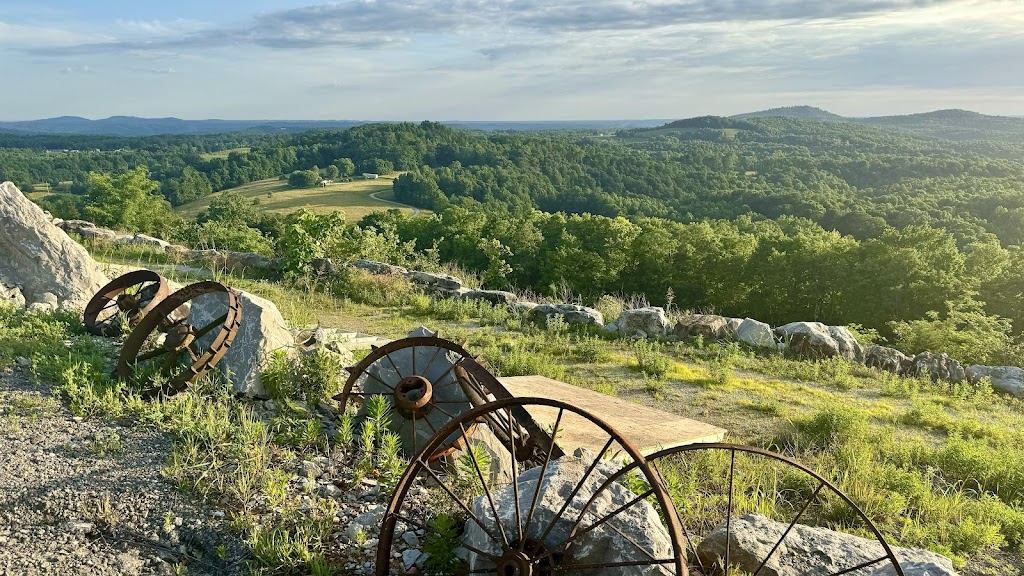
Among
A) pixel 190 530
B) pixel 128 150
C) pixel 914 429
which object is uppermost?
pixel 128 150

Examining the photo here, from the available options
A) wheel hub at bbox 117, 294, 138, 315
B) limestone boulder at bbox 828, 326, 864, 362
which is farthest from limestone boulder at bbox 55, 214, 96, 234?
limestone boulder at bbox 828, 326, 864, 362

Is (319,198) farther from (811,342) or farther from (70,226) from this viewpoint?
(811,342)

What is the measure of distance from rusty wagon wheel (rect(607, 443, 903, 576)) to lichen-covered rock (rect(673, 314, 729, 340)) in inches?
201

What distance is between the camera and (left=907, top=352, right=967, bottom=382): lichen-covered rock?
9.69m

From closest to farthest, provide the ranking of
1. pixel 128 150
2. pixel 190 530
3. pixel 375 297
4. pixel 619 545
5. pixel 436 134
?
pixel 619 545, pixel 190 530, pixel 375 297, pixel 128 150, pixel 436 134

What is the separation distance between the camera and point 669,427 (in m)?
5.88

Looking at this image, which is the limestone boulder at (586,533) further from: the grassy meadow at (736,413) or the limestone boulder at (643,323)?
the limestone boulder at (643,323)

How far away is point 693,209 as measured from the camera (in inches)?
2827

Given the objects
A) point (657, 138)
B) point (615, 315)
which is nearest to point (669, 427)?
point (615, 315)

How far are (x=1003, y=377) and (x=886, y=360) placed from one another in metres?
1.58

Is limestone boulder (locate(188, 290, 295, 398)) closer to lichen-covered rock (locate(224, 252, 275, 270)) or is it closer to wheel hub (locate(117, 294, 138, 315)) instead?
wheel hub (locate(117, 294, 138, 315))

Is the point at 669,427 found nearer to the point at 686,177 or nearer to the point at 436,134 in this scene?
the point at 686,177

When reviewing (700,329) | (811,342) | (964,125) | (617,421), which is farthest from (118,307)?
(964,125)

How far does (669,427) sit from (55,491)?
15.0ft
